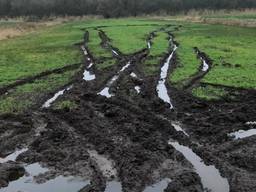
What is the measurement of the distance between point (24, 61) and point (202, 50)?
14.4 metres

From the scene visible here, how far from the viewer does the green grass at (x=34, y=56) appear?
32594 mm

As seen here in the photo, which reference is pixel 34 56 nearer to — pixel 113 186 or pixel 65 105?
pixel 65 105

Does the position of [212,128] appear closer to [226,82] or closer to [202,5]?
[226,82]

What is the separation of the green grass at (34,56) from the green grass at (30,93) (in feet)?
5.68

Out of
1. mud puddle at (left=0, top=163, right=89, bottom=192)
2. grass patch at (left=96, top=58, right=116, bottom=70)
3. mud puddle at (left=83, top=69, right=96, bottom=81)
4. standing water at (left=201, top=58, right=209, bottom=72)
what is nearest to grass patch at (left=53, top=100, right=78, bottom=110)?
mud puddle at (left=83, top=69, right=96, bottom=81)

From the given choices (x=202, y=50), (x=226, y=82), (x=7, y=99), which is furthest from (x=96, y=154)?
(x=202, y=50)

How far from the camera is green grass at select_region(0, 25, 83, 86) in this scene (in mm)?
32594

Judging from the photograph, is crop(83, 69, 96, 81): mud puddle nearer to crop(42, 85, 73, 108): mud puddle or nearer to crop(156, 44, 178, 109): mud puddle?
crop(42, 85, 73, 108): mud puddle

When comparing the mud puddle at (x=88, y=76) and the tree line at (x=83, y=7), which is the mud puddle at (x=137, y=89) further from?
the tree line at (x=83, y=7)

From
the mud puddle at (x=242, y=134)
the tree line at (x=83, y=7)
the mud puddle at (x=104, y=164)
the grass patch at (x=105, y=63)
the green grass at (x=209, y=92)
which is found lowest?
the tree line at (x=83, y=7)

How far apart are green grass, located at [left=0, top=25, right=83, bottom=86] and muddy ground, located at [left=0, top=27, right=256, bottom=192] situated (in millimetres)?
7847

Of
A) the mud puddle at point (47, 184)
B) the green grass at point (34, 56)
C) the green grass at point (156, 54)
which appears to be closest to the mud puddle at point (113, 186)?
the mud puddle at point (47, 184)

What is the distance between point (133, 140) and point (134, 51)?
75.8 ft

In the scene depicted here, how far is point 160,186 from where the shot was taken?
14.7m
